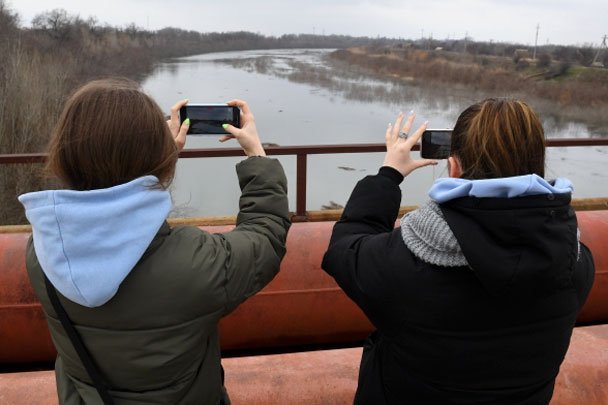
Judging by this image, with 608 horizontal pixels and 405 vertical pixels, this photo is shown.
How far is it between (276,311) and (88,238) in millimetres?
1648

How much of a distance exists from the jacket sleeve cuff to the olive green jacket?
34 centimetres

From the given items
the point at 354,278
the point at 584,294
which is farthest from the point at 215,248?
the point at 584,294

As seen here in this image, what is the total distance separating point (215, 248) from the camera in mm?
1091

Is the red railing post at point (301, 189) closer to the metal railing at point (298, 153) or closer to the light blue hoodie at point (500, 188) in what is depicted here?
the metal railing at point (298, 153)

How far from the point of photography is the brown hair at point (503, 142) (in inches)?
41.9

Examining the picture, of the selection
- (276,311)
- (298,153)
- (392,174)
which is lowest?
(276,311)

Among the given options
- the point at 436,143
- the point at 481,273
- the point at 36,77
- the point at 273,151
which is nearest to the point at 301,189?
the point at 273,151

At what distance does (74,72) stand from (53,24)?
16.6m

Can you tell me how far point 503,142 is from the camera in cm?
107

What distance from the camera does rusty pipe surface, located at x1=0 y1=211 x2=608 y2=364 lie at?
2.32m

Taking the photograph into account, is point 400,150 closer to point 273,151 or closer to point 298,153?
point 273,151

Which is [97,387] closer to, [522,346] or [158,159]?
[158,159]

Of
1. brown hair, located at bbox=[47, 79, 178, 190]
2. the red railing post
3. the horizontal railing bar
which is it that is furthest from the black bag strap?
the red railing post

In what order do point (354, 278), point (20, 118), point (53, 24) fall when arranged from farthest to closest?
point (53, 24), point (20, 118), point (354, 278)
